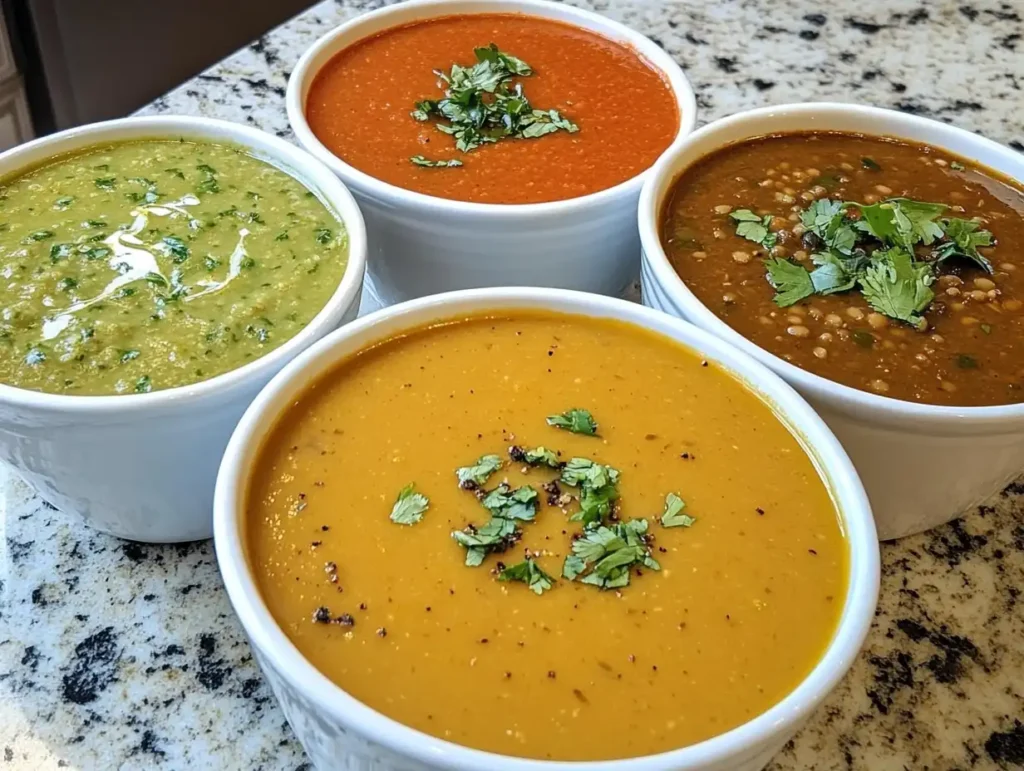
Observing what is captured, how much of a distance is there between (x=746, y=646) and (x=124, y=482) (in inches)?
27.9

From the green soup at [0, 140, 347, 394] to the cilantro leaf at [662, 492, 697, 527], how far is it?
0.50 m

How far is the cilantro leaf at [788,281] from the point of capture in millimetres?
1301

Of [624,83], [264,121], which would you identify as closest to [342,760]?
[624,83]

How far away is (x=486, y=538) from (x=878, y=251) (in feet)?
2.44

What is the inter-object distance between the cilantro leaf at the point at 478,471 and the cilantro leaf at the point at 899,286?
0.57 meters

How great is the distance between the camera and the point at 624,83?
5.68ft

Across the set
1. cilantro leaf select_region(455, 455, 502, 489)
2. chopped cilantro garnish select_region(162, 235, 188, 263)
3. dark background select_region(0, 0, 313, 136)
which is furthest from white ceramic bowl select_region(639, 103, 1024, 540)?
dark background select_region(0, 0, 313, 136)

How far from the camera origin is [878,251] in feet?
4.54

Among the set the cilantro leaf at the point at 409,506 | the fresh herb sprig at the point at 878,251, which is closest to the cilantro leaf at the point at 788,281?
the fresh herb sprig at the point at 878,251

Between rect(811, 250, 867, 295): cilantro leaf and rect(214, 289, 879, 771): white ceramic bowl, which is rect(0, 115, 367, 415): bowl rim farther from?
rect(811, 250, 867, 295): cilantro leaf

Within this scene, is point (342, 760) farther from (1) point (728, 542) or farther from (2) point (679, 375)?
(2) point (679, 375)

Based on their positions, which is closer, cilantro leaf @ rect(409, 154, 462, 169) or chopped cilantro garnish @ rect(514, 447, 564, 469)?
chopped cilantro garnish @ rect(514, 447, 564, 469)

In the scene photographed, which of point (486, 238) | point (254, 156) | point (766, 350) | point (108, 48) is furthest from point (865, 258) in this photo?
point (108, 48)

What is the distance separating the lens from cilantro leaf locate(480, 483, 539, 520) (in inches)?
40.5
